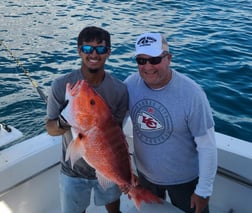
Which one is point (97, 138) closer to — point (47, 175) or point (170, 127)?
point (170, 127)

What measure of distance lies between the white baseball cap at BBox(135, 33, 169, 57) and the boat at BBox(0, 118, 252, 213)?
0.85 metres

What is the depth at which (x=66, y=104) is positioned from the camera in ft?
7.70

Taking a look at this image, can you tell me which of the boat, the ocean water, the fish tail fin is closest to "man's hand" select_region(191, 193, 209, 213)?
the fish tail fin

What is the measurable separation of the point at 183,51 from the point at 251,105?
3185 millimetres

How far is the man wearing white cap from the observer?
8.75 feet

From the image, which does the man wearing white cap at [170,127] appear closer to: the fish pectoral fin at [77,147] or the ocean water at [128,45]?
the fish pectoral fin at [77,147]

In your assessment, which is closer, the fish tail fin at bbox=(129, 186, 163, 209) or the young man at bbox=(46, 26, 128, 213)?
the young man at bbox=(46, 26, 128, 213)

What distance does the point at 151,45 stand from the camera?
266 cm

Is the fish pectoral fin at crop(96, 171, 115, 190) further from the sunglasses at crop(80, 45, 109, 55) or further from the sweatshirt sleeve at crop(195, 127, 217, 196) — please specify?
the sunglasses at crop(80, 45, 109, 55)

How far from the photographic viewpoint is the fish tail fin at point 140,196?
276 cm

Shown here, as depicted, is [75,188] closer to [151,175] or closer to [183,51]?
[151,175]

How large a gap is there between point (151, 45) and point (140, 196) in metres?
1.15

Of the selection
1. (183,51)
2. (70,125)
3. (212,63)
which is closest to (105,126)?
(70,125)

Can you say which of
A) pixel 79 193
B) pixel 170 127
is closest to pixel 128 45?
pixel 79 193
